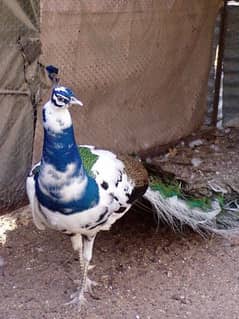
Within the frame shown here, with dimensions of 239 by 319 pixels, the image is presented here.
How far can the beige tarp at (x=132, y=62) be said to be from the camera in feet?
14.8

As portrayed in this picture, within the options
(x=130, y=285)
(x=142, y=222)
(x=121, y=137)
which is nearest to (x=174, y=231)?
(x=142, y=222)

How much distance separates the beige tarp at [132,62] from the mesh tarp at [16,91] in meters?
0.11

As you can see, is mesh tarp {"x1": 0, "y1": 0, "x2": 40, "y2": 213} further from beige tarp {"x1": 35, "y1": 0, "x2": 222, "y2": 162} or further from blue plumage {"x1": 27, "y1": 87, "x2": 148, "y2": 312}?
blue plumage {"x1": 27, "y1": 87, "x2": 148, "y2": 312}

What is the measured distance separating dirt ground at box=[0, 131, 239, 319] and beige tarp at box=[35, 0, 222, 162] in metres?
0.81

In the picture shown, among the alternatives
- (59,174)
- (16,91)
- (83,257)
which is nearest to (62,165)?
(59,174)

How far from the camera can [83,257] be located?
3523mm

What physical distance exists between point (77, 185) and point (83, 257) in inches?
22.9

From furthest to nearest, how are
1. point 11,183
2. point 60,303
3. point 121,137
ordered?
point 121,137
point 11,183
point 60,303

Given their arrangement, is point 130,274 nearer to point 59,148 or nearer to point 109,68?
point 59,148

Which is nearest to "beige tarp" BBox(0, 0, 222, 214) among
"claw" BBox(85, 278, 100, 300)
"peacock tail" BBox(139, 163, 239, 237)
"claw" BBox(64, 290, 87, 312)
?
"peacock tail" BBox(139, 163, 239, 237)

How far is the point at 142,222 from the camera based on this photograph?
4117 millimetres

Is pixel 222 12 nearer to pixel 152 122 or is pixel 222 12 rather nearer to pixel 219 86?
pixel 219 86

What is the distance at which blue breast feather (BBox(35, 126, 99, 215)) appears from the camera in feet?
9.99

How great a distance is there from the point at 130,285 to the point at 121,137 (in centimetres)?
184
